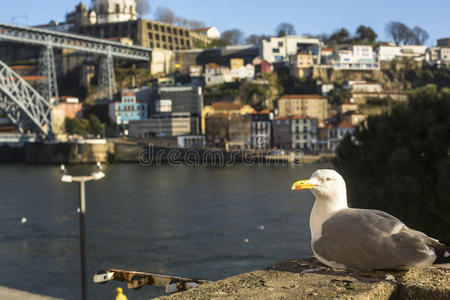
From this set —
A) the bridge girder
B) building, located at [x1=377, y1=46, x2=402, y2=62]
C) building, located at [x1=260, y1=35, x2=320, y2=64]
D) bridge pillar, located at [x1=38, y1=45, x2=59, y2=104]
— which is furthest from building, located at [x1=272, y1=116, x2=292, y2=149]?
bridge pillar, located at [x1=38, y1=45, x2=59, y2=104]

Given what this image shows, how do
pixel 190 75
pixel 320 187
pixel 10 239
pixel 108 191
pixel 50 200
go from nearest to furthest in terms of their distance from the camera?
pixel 320 187, pixel 10 239, pixel 50 200, pixel 108 191, pixel 190 75

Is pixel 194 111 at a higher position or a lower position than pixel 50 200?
higher

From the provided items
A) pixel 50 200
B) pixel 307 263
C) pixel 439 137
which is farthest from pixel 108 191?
pixel 307 263

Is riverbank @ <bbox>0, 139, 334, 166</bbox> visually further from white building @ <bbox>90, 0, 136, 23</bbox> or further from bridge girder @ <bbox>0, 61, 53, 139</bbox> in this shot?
white building @ <bbox>90, 0, 136, 23</bbox>

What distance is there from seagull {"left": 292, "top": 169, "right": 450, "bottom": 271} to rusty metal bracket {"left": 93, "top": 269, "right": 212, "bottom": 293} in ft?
1.23

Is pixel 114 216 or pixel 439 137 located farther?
pixel 114 216

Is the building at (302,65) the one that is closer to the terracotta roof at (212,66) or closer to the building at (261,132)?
the terracotta roof at (212,66)

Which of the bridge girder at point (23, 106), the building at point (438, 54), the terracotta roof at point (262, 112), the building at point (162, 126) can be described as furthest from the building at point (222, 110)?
the building at point (438, 54)

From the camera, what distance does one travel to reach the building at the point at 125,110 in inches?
1767

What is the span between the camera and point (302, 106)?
43031 mm

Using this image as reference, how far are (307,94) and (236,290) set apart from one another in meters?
45.9

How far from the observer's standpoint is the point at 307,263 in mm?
1652

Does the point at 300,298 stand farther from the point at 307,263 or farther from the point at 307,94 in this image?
the point at 307,94

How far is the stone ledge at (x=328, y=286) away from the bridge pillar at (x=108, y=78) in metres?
46.1
